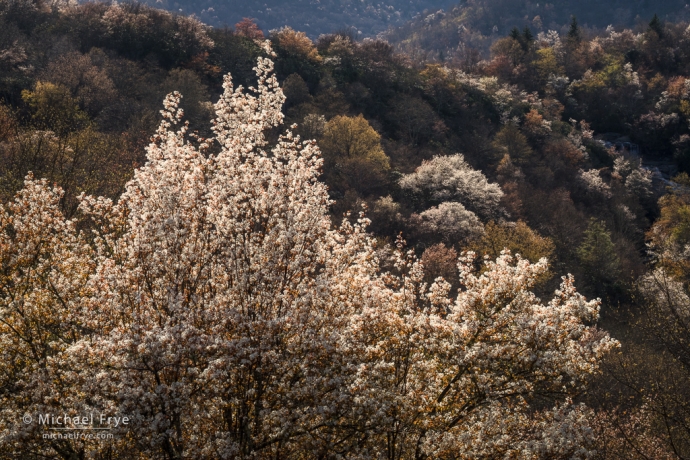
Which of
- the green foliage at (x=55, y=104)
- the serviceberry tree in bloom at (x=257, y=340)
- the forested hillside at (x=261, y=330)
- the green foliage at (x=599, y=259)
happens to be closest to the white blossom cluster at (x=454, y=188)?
the green foliage at (x=599, y=259)

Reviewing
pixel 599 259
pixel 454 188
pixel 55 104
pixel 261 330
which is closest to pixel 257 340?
pixel 261 330

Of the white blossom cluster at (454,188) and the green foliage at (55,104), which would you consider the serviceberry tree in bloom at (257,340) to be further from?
the white blossom cluster at (454,188)

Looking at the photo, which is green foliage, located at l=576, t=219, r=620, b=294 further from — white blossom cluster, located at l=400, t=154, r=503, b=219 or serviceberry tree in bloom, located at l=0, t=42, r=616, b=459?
serviceberry tree in bloom, located at l=0, t=42, r=616, b=459

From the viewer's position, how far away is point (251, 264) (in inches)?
364

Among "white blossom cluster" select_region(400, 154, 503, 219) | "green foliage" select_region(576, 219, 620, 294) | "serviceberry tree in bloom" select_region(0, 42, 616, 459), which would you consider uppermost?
"white blossom cluster" select_region(400, 154, 503, 219)

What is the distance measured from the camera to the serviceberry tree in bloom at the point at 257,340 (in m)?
8.22

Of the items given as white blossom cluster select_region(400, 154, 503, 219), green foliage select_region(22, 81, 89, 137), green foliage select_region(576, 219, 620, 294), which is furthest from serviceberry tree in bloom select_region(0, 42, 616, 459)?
green foliage select_region(576, 219, 620, 294)

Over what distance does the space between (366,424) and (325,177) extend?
4750cm

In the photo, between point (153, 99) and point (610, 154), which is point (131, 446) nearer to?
point (153, 99)

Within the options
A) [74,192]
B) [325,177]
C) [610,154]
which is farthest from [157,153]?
[610,154]

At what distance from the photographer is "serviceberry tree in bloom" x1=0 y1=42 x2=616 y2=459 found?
8219mm

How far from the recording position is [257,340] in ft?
26.6

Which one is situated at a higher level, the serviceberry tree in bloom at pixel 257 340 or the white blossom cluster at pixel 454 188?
the white blossom cluster at pixel 454 188

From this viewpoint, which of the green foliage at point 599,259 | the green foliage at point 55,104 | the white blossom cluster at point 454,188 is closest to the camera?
the green foliage at point 55,104
